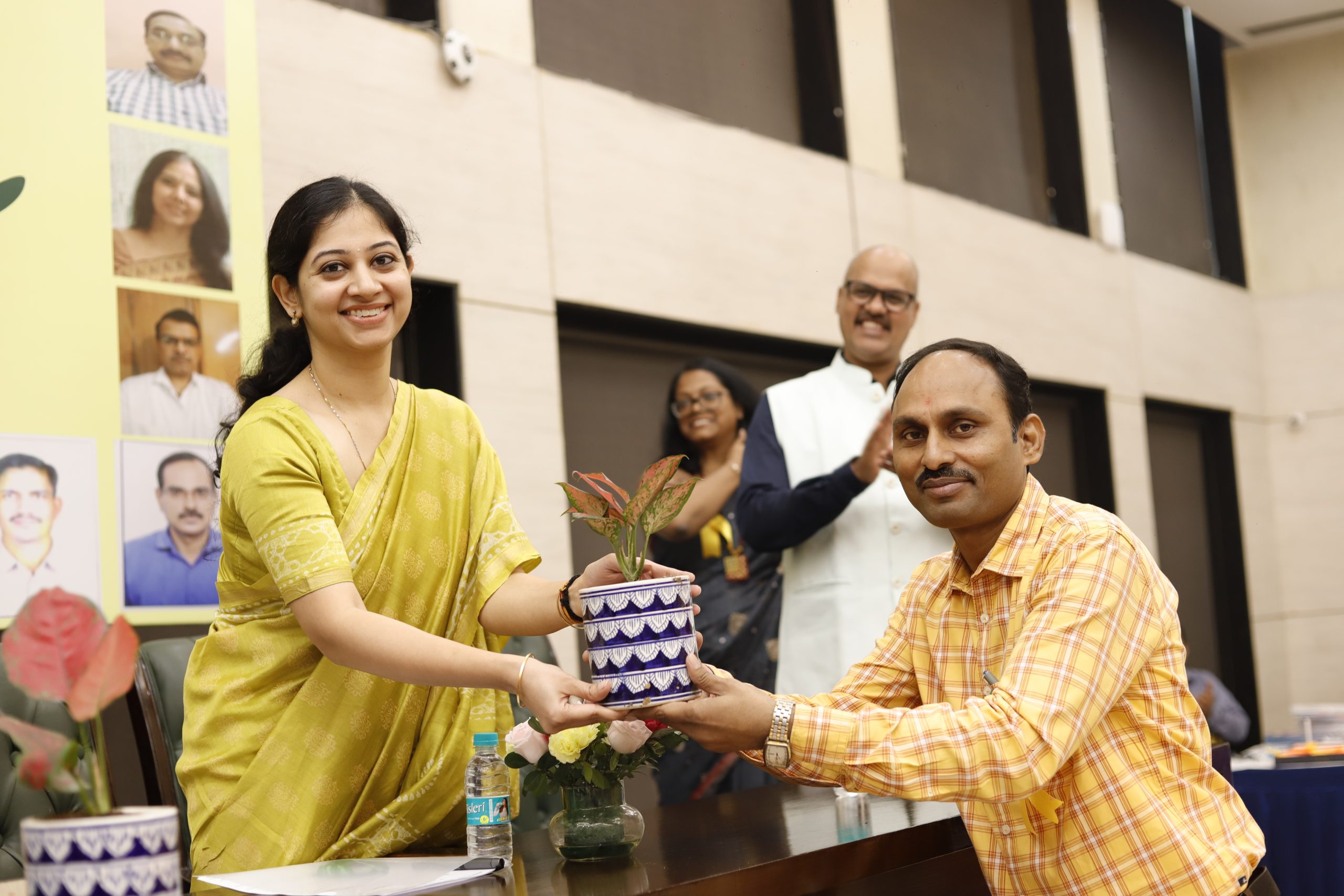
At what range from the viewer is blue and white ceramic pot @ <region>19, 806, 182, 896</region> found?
1.15 meters

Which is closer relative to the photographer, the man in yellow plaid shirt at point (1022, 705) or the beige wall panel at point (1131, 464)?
the man in yellow plaid shirt at point (1022, 705)

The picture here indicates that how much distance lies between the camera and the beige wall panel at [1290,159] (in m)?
8.02

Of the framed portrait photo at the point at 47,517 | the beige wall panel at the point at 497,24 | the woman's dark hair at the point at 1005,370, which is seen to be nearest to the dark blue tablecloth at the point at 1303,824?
the woman's dark hair at the point at 1005,370

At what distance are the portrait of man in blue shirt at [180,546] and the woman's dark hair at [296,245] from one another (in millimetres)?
915

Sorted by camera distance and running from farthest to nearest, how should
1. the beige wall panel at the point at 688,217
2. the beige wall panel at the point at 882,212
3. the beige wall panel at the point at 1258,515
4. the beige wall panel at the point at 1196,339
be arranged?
1. the beige wall panel at the point at 1258,515
2. the beige wall panel at the point at 1196,339
3. the beige wall panel at the point at 882,212
4. the beige wall panel at the point at 688,217

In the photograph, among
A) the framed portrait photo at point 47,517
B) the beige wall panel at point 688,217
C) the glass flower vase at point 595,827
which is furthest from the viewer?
the beige wall panel at point 688,217

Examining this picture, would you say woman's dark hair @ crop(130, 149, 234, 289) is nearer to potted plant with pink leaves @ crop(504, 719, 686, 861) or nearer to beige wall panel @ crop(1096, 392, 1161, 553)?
potted plant with pink leaves @ crop(504, 719, 686, 861)

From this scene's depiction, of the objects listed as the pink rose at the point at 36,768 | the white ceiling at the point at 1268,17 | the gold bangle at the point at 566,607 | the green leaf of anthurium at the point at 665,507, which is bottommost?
the pink rose at the point at 36,768

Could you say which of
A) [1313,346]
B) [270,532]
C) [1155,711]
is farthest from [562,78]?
[1313,346]

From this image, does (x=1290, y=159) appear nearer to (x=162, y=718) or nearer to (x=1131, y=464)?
(x=1131, y=464)

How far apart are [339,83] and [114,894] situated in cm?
268

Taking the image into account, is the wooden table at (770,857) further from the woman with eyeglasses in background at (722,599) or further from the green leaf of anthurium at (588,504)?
the woman with eyeglasses in background at (722,599)

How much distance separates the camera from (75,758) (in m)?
1.17

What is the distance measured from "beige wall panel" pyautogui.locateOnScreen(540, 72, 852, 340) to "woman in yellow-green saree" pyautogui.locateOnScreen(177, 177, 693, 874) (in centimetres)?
209
